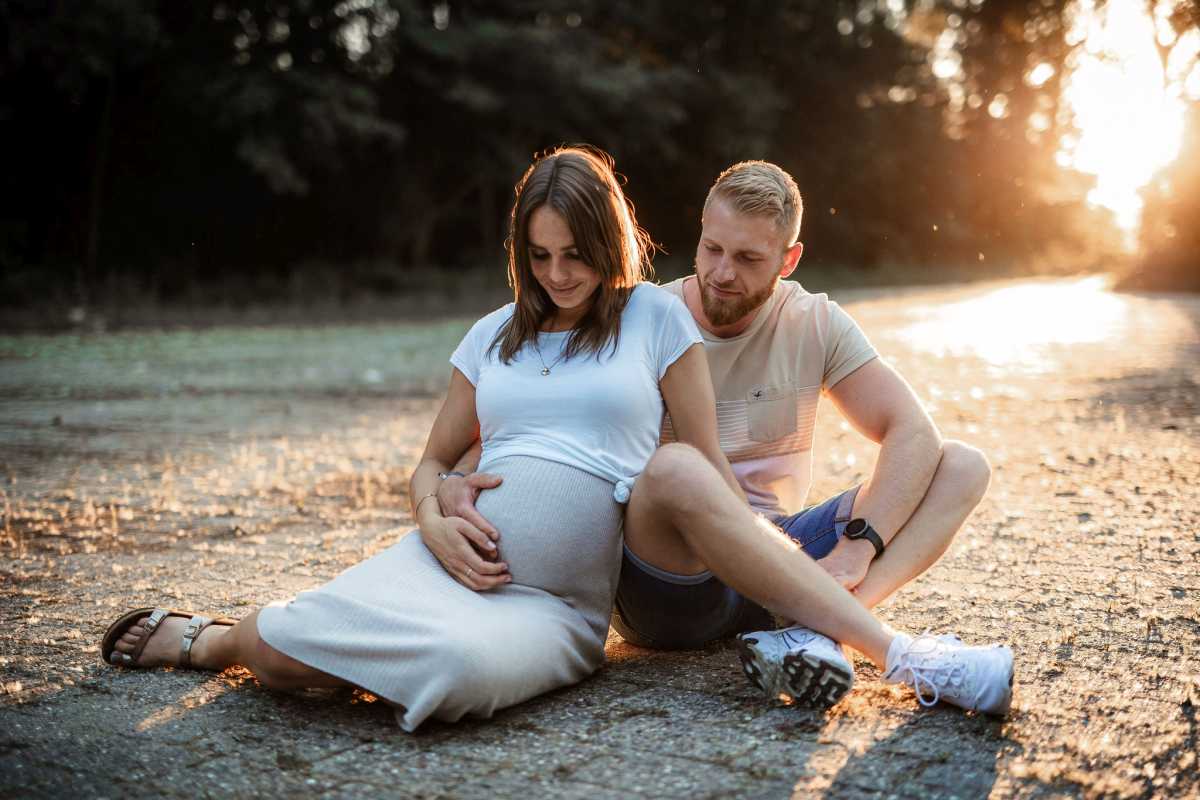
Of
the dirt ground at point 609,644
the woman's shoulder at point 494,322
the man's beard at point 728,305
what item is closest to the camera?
the dirt ground at point 609,644

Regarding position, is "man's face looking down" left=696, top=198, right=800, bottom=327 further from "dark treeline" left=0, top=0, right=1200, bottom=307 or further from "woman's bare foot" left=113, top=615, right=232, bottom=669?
"dark treeline" left=0, top=0, right=1200, bottom=307

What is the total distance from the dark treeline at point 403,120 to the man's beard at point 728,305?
655 inches

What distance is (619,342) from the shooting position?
10.1 feet

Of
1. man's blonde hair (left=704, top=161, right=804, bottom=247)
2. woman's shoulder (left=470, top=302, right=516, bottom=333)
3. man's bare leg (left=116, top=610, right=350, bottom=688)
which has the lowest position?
man's bare leg (left=116, top=610, right=350, bottom=688)

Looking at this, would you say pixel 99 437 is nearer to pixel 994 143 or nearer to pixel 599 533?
pixel 599 533

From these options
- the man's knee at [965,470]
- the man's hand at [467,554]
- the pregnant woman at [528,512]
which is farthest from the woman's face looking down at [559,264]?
the man's knee at [965,470]

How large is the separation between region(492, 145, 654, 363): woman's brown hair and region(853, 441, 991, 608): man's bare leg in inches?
34.9

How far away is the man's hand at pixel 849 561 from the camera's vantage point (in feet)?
10.3

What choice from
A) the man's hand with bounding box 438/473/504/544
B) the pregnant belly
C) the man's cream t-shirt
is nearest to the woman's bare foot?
the man's hand with bounding box 438/473/504/544

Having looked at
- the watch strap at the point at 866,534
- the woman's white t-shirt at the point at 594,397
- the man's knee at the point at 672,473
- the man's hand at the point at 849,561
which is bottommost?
the man's hand at the point at 849,561

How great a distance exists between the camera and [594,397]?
301 cm

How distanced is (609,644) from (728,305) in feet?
3.36

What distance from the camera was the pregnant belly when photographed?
115 inches

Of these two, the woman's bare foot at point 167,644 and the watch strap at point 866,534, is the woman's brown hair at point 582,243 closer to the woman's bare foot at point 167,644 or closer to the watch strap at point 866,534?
the watch strap at point 866,534
